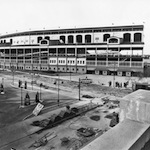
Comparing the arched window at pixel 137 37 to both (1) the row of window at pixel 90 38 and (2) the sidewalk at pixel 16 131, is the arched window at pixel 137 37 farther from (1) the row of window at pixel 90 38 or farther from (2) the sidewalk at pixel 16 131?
(2) the sidewalk at pixel 16 131

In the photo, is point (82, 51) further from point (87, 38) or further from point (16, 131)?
point (16, 131)

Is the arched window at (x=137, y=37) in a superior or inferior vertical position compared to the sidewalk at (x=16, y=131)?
superior

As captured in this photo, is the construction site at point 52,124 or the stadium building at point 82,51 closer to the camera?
the construction site at point 52,124

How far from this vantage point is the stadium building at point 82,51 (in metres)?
69.3

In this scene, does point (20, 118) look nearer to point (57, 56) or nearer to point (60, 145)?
point (60, 145)

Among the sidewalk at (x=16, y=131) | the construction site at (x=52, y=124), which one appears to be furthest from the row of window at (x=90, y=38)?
the sidewalk at (x=16, y=131)

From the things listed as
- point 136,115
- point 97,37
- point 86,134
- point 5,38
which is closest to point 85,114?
point 86,134

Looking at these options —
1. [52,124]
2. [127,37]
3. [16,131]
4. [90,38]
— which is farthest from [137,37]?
[16,131]

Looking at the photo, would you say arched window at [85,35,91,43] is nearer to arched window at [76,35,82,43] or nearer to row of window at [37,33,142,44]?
row of window at [37,33,142,44]

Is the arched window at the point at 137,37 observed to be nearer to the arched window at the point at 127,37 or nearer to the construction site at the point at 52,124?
the arched window at the point at 127,37

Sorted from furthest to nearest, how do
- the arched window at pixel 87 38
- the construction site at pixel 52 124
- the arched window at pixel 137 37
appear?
1. the arched window at pixel 87 38
2. the arched window at pixel 137 37
3. the construction site at pixel 52 124

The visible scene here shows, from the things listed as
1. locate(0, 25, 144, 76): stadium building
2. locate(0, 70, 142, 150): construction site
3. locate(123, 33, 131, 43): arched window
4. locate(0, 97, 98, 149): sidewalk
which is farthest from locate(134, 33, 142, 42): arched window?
locate(0, 97, 98, 149): sidewalk

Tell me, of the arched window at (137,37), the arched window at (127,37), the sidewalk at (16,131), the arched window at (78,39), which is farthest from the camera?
the arched window at (78,39)

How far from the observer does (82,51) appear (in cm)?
8100
